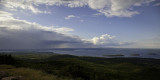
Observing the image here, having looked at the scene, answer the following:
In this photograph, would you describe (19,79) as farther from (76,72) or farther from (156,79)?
(156,79)

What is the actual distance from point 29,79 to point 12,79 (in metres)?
1.85

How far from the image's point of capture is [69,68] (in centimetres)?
3297

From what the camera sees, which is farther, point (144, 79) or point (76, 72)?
point (144, 79)

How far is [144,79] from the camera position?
228 ft

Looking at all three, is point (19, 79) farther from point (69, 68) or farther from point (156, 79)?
point (156, 79)

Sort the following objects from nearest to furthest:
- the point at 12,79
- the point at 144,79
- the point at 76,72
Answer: the point at 12,79 < the point at 76,72 < the point at 144,79

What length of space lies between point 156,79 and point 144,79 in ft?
26.8

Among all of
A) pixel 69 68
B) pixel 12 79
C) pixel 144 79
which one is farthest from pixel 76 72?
pixel 144 79

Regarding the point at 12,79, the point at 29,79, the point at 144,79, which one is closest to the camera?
the point at 12,79

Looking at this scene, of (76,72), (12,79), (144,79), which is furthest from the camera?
(144,79)

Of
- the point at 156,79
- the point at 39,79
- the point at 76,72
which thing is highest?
the point at 39,79

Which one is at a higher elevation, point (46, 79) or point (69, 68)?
point (46, 79)

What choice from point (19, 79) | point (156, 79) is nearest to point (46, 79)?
point (19, 79)

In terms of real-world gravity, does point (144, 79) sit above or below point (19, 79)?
below
